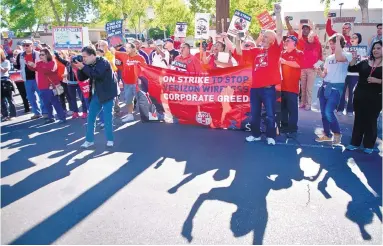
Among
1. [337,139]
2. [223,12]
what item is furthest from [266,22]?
[223,12]

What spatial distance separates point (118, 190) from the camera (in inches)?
167

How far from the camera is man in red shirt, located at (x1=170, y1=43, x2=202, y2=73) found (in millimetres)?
7375

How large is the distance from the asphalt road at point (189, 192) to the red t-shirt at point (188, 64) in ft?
5.31

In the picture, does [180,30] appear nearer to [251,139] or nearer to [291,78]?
[291,78]

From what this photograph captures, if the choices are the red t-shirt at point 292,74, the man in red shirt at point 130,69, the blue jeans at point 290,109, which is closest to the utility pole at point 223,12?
the man in red shirt at point 130,69

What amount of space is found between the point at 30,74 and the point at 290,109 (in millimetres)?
6247

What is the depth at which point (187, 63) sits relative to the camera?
747 cm

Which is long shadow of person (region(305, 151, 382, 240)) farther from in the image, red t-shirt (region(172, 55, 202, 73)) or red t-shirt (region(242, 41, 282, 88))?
red t-shirt (region(172, 55, 202, 73))

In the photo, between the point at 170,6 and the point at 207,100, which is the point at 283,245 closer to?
the point at 207,100

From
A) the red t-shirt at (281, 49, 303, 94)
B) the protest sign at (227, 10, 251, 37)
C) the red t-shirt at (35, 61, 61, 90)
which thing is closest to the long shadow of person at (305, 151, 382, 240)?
the red t-shirt at (281, 49, 303, 94)

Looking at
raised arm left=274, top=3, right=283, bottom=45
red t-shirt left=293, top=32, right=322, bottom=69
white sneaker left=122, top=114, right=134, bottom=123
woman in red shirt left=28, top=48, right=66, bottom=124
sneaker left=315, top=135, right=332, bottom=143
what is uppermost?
raised arm left=274, top=3, right=283, bottom=45

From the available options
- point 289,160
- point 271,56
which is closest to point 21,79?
point 271,56

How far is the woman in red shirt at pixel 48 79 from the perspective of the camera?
770cm

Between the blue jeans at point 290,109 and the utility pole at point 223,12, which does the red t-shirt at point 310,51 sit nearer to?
the blue jeans at point 290,109
